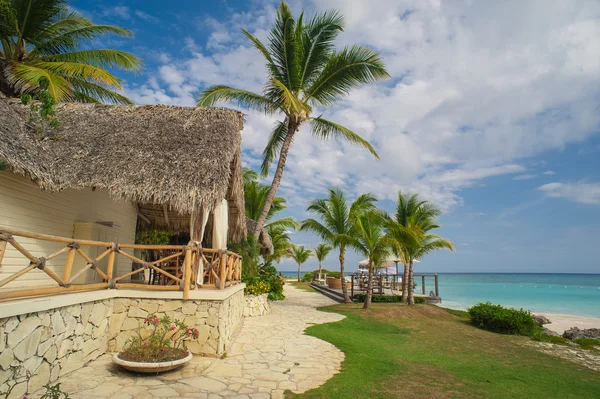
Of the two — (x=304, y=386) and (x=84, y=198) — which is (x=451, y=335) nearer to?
(x=304, y=386)

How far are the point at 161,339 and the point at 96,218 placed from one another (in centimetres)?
473

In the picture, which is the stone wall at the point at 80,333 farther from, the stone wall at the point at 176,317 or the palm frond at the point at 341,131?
the palm frond at the point at 341,131

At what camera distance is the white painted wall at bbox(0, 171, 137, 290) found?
6.22 m

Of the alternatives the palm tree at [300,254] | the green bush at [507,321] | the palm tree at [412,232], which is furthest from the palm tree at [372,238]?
the palm tree at [300,254]

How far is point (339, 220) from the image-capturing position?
54.5 ft

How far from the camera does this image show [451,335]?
10.5 meters

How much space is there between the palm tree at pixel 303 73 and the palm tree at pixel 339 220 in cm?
379

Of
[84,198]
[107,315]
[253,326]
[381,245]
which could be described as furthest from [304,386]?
[381,245]

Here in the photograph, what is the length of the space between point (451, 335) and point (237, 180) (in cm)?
774

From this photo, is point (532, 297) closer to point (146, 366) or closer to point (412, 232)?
point (412, 232)

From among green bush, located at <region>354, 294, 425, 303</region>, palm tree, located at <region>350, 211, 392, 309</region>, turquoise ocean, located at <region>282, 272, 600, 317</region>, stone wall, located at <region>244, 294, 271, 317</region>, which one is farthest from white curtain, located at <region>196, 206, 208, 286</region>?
turquoise ocean, located at <region>282, 272, 600, 317</region>

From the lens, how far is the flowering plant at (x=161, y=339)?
5230mm

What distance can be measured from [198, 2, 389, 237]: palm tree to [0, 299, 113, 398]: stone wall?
25.4 ft

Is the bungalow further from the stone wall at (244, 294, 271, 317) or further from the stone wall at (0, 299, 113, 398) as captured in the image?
the stone wall at (244, 294, 271, 317)
